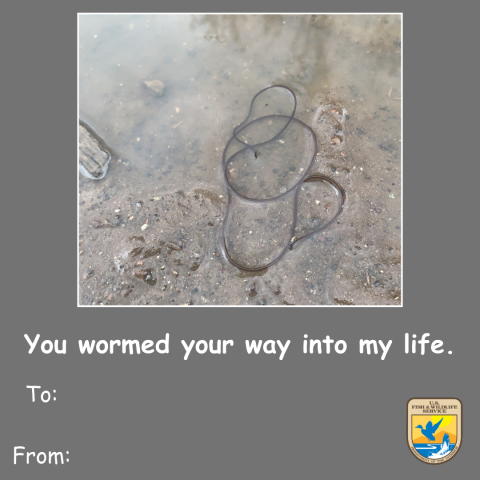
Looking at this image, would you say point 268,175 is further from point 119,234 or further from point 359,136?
point 119,234

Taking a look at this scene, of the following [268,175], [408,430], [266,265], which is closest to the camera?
[408,430]

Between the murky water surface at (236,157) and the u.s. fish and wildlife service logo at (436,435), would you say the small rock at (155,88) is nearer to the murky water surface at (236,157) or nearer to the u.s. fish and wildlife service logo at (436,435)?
the murky water surface at (236,157)

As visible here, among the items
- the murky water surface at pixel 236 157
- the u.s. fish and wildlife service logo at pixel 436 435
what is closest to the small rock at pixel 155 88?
the murky water surface at pixel 236 157

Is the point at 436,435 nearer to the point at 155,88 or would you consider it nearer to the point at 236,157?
the point at 236,157

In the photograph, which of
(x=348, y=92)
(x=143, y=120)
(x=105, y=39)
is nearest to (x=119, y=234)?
(x=143, y=120)

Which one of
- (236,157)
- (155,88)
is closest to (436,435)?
(236,157)
